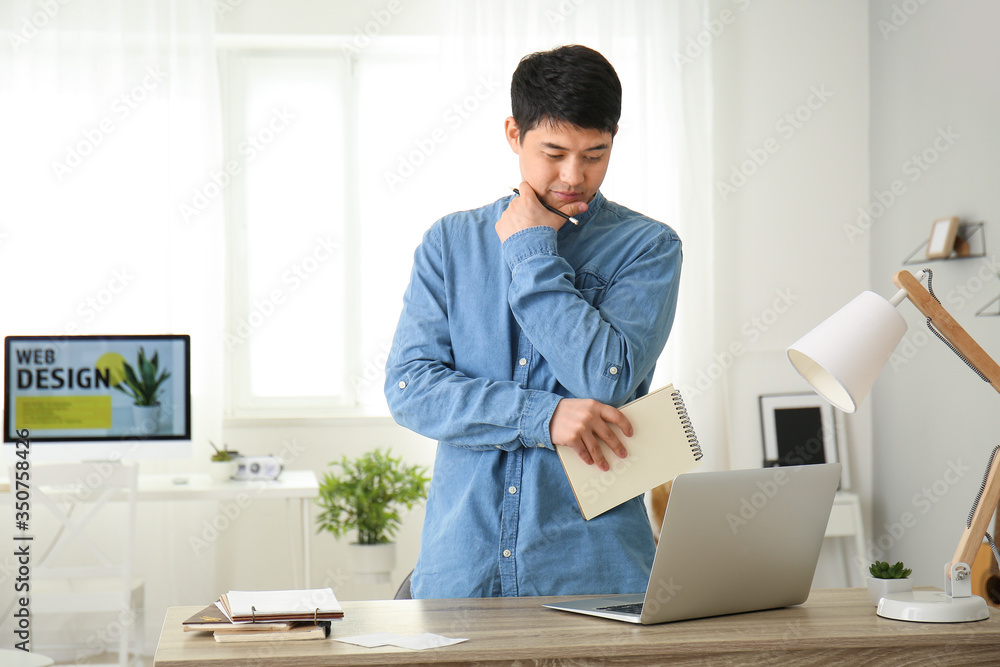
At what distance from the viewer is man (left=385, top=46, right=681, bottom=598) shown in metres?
1.23

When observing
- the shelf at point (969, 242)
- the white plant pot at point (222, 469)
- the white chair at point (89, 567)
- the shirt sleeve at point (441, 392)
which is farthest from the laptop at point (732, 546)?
the white plant pot at point (222, 469)

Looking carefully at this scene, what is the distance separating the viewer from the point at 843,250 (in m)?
4.04

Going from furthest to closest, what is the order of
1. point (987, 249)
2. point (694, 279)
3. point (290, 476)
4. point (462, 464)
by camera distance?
1. point (694, 279)
2. point (290, 476)
3. point (987, 249)
4. point (462, 464)

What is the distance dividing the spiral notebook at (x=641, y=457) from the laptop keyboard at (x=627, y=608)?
0.12 meters

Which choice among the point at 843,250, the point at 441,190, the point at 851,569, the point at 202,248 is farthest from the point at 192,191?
the point at 851,569

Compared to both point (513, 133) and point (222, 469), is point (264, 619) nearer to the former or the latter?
point (513, 133)

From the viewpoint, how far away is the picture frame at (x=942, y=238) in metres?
3.20

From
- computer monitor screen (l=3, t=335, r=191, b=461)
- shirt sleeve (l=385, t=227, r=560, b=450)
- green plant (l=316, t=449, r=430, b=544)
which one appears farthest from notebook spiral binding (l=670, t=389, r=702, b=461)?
computer monitor screen (l=3, t=335, r=191, b=461)

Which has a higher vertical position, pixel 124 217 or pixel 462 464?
pixel 124 217

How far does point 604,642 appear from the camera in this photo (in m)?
1.00

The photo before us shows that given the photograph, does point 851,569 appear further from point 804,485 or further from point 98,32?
point 98,32

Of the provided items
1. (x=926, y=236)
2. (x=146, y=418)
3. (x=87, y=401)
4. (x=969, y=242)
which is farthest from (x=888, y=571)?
(x=87, y=401)

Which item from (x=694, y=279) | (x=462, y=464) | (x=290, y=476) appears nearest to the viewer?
(x=462, y=464)

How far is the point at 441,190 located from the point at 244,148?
34.0 inches
